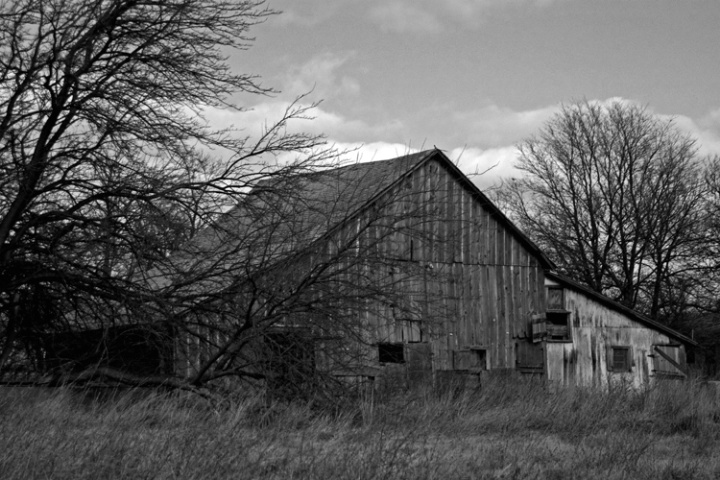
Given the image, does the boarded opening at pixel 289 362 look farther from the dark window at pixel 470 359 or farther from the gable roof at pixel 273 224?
the dark window at pixel 470 359

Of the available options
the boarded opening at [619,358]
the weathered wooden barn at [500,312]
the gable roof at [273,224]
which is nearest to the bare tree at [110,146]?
the gable roof at [273,224]

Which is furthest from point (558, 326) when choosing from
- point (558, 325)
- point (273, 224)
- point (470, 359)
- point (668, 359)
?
point (273, 224)

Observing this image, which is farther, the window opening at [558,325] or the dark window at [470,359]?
the window opening at [558,325]

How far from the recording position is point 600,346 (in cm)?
2423

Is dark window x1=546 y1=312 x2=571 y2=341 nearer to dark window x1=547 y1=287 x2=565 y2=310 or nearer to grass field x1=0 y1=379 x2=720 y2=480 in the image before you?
dark window x1=547 y1=287 x2=565 y2=310

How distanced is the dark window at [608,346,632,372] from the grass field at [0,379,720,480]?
1130cm

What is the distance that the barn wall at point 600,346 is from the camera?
2330cm

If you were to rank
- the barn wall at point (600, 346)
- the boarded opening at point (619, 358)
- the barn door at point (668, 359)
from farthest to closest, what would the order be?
the barn door at point (668, 359) → the boarded opening at point (619, 358) → the barn wall at point (600, 346)

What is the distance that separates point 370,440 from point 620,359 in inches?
711

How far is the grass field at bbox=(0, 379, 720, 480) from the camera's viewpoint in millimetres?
6871

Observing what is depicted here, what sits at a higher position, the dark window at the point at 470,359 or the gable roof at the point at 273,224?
the gable roof at the point at 273,224

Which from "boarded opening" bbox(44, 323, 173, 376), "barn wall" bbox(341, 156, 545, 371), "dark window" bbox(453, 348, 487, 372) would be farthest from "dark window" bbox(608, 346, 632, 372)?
"boarded opening" bbox(44, 323, 173, 376)

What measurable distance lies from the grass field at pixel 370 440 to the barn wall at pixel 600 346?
9938mm

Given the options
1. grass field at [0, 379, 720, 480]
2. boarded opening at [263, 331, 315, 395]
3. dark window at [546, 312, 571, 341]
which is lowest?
grass field at [0, 379, 720, 480]
